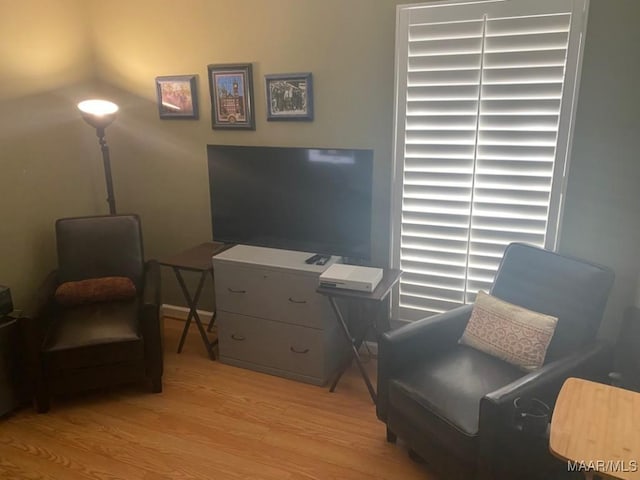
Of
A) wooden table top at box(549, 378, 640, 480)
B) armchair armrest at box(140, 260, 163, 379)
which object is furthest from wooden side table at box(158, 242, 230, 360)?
wooden table top at box(549, 378, 640, 480)

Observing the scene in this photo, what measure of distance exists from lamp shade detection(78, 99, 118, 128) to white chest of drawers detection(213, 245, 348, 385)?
1230 millimetres

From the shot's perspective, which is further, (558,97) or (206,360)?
(206,360)

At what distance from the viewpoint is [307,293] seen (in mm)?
2742

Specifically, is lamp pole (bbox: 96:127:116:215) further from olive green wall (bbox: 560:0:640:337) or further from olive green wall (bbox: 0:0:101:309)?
olive green wall (bbox: 560:0:640:337)

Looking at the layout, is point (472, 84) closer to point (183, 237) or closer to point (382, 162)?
point (382, 162)

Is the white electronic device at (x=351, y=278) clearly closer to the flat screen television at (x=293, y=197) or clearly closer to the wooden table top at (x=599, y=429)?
the flat screen television at (x=293, y=197)

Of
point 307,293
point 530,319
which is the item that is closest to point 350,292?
point 307,293

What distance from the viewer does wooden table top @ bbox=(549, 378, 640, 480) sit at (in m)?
1.27

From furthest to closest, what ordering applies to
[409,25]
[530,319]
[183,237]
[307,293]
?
1. [183,237]
2. [307,293]
3. [409,25]
4. [530,319]

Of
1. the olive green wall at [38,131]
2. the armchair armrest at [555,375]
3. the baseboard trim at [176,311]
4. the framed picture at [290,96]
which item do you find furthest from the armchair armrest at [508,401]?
the olive green wall at [38,131]

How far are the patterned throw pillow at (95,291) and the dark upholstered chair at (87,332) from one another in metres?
0.03

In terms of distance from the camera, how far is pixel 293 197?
2900mm

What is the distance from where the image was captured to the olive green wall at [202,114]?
240 centimetres

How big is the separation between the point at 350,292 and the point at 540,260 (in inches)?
38.0
